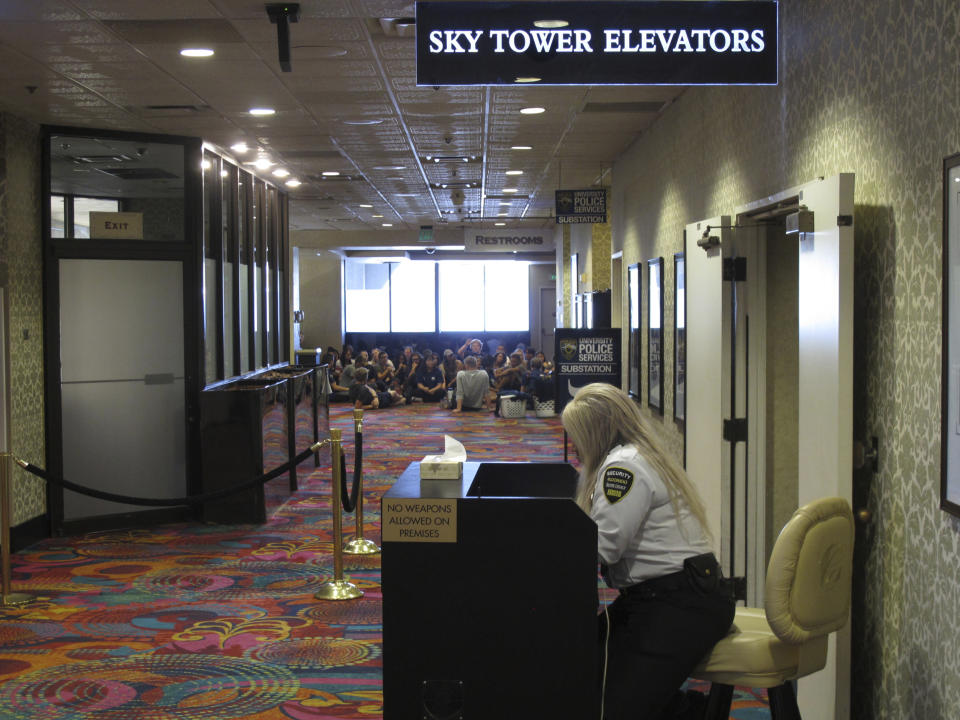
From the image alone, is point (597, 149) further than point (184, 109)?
Yes

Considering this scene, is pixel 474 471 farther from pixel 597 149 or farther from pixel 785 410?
pixel 597 149

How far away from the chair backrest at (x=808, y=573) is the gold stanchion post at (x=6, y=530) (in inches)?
192

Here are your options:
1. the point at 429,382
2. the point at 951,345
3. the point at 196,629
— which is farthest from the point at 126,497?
the point at 429,382

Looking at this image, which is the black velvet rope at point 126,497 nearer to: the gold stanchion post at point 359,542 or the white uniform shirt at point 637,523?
the gold stanchion post at point 359,542

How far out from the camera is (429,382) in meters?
20.0

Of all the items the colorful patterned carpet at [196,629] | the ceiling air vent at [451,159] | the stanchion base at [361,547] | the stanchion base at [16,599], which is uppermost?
the ceiling air vent at [451,159]

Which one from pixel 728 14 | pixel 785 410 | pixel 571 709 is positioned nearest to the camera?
pixel 571 709

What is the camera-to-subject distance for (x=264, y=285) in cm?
1213

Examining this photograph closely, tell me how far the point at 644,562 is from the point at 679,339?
413 cm

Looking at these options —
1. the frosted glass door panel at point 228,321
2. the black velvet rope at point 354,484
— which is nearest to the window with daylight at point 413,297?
the frosted glass door panel at point 228,321

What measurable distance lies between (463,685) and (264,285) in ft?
31.8

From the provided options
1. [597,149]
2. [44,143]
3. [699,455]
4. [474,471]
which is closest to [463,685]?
[474,471]

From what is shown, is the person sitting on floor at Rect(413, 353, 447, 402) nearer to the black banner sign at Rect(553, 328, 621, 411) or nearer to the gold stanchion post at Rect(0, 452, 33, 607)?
the black banner sign at Rect(553, 328, 621, 411)

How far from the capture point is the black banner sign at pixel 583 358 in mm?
9812
